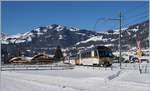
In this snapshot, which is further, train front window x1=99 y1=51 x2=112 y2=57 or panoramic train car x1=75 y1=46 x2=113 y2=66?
train front window x1=99 y1=51 x2=112 y2=57

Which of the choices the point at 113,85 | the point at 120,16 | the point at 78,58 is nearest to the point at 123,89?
the point at 113,85

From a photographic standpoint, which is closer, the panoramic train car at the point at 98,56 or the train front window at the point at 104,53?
the panoramic train car at the point at 98,56

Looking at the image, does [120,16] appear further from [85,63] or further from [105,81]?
[105,81]

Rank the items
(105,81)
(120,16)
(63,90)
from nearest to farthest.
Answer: (63,90), (105,81), (120,16)

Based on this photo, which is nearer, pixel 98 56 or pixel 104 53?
pixel 98 56

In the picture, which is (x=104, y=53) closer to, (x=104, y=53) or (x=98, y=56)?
(x=104, y=53)

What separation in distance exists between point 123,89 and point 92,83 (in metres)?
5.94

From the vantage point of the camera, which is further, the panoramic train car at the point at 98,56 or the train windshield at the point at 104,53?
the train windshield at the point at 104,53

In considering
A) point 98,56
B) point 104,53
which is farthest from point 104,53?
point 98,56

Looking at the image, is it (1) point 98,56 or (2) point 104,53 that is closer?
(1) point 98,56

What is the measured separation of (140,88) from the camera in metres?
23.1

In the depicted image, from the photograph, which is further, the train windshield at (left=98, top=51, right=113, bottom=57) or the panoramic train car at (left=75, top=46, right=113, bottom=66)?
the train windshield at (left=98, top=51, right=113, bottom=57)

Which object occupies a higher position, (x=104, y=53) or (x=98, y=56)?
(x=104, y=53)

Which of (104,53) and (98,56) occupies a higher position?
(104,53)
